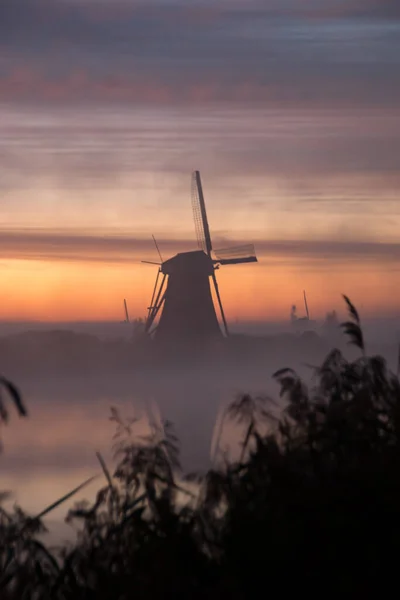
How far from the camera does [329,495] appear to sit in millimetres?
6590

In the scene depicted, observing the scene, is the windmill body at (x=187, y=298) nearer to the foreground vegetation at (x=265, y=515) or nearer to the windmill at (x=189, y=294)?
the windmill at (x=189, y=294)

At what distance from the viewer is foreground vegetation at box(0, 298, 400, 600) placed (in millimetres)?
6176

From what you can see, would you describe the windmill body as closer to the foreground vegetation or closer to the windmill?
the windmill

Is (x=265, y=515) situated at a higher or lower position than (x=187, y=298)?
lower

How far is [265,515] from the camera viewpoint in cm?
657

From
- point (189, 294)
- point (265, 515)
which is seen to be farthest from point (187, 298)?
point (265, 515)

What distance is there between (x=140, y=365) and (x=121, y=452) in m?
171

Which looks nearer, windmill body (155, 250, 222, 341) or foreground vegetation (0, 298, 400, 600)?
foreground vegetation (0, 298, 400, 600)

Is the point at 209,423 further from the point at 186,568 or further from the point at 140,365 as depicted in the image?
the point at 140,365

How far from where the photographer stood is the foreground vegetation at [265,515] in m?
6.18

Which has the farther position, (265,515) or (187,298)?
(187,298)

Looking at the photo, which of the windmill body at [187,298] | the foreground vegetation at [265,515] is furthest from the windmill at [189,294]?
the foreground vegetation at [265,515]

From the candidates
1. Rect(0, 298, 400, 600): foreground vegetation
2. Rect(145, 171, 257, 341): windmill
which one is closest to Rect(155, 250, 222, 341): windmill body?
Rect(145, 171, 257, 341): windmill

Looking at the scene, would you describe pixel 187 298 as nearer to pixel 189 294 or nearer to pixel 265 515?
pixel 189 294
